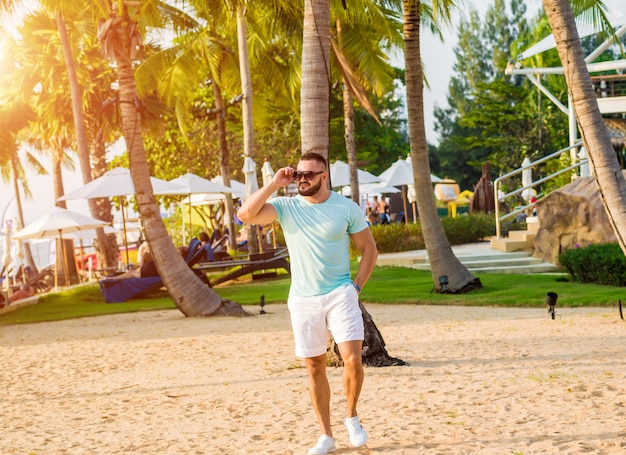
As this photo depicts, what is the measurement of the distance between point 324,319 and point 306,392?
91.4 inches

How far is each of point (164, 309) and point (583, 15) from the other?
9.35m

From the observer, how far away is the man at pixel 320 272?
5004 mm

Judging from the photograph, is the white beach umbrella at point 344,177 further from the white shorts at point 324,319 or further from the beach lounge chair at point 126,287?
the white shorts at point 324,319

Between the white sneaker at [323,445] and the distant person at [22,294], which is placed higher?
the distant person at [22,294]

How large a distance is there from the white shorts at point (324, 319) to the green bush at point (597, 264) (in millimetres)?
10182

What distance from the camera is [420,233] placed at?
2439 cm

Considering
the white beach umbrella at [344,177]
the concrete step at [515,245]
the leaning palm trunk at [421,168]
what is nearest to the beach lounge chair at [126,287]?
the leaning palm trunk at [421,168]

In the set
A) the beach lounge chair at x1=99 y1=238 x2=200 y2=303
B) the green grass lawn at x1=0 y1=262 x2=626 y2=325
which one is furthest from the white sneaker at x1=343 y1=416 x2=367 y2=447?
the beach lounge chair at x1=99 y1=238 x2=200 y2=303

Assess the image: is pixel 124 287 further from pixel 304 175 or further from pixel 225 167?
pixel 304 175

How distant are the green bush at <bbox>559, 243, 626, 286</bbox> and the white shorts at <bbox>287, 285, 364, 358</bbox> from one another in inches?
401

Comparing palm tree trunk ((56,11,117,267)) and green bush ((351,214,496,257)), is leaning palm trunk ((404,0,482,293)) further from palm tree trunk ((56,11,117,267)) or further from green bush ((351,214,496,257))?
palm tree trunk ((56,11,117,267))

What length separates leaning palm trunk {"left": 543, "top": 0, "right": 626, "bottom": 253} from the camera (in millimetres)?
8641

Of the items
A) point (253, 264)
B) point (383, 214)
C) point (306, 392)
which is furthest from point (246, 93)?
point (306, 392)

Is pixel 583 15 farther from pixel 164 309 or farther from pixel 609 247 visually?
pixel 164 309
